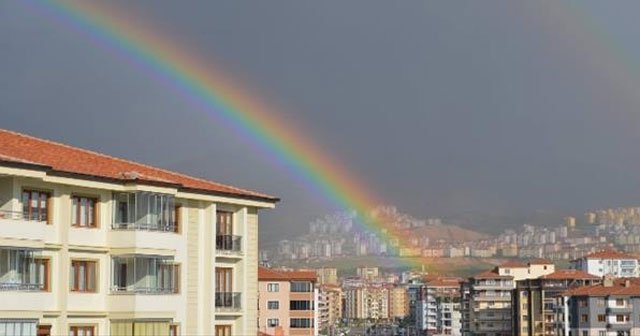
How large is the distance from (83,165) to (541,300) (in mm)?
123972

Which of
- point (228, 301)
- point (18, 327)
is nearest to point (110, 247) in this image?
point (18, 327)

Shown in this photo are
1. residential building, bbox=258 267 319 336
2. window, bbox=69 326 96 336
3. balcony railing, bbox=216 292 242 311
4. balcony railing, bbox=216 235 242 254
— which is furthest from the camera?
residential building, bbox=258 267 319 336

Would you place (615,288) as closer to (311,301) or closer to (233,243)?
(311,301)

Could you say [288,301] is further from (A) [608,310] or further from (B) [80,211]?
(B) [80,211]

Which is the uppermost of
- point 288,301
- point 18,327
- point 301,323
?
point 18,327

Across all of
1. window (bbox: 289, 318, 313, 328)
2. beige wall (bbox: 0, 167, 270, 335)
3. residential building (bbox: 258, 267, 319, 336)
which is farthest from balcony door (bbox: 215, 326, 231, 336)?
window (bbox: 289, 318, 313, 328)

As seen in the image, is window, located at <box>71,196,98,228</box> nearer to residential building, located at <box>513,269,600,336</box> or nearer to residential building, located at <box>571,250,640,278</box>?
residential building, located at <box>513,269,600,336</box>

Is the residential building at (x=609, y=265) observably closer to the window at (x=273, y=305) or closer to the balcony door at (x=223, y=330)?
the window at (x=273, y=305)

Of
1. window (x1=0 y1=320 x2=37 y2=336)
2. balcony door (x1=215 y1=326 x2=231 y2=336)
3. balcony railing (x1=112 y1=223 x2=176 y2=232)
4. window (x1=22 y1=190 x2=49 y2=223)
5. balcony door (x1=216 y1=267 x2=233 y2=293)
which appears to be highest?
window (x1=22 y1=190 x2=49 y2=223)

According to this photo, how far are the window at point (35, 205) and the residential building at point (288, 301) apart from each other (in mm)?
73282

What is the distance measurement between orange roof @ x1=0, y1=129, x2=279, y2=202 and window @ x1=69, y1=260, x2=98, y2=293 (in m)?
2.12

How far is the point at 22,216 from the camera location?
88.9ft

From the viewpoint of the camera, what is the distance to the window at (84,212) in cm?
2941

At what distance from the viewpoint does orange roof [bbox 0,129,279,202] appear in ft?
92.0
